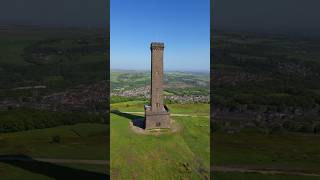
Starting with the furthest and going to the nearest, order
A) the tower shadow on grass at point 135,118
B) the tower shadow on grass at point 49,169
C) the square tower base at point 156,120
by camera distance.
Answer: the tower shadow on grass at point 135,118, the square tower base at point 156,120, the tower shadow on grass at point 49,169

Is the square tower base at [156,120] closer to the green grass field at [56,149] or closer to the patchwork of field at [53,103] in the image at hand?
the green grass field at [56,149]

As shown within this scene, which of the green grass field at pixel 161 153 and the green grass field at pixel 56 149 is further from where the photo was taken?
the green grass field at pixel 56 149

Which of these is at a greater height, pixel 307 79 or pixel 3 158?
pixel 307 79

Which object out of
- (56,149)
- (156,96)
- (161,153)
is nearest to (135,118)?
(156,96)

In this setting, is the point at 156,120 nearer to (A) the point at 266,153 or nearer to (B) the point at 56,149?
(B) the point at 56,149

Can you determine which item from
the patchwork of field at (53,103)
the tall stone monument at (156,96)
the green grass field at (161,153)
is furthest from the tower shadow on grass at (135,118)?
the patchwork of field at (53,103)

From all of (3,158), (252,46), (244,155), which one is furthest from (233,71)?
(3,158)

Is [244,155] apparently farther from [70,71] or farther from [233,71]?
[70,71]
